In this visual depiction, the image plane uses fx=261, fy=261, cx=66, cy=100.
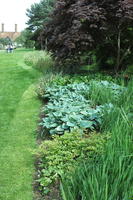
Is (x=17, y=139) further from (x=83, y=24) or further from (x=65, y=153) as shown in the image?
(x=83, y=24)

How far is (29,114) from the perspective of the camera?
4996 millimetres

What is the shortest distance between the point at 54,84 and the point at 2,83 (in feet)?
8.65

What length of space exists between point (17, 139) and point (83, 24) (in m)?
4.05

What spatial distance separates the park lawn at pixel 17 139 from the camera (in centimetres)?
269

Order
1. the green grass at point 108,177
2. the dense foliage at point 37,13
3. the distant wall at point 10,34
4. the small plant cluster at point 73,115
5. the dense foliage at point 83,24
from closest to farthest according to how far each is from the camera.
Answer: the green grass at point 108,177 < the small plant cluster at point 73,115 < the dense foliage at point 83,24 < the dense foliage at point 37,13 < the distant wall at point 10,34

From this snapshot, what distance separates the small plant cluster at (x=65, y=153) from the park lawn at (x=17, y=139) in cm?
20

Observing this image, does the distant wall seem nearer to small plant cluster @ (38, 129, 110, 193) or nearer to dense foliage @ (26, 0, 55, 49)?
dense foliage @ (26, 0, 55, 49)

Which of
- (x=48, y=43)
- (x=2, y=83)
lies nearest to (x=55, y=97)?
(x=48, y=43)

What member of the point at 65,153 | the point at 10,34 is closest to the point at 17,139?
the point at 65,153

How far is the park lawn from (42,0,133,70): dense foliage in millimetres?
1485

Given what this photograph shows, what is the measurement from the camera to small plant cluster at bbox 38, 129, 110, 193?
2633 millimetres

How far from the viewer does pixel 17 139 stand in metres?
3.84

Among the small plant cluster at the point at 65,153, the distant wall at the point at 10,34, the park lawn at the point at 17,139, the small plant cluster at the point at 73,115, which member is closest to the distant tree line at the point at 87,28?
the park lawn at the point at 17,139

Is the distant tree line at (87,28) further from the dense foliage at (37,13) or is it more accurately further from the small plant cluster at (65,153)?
the dense foliage at (37,13)
